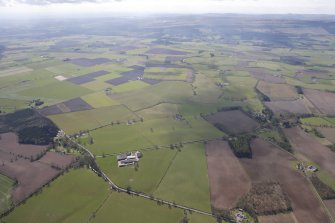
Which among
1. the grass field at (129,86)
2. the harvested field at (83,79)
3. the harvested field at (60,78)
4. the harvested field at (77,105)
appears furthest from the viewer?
the harvested field at (60,78)

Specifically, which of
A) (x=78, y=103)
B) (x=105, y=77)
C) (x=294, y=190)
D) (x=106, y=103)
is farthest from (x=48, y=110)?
(x=294, y=190)

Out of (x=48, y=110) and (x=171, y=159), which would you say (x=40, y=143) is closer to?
(x=48, y=110)

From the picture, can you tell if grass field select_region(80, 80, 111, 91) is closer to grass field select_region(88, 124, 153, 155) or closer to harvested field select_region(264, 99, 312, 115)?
grass field select_region(88, 124, 153, 155)

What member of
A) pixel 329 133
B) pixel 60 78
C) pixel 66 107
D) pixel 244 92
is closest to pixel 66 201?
pixel 66 107

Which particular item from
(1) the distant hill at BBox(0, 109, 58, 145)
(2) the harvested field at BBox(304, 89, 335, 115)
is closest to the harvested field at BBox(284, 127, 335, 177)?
(2) the harvested field at BBox(304, 89, 335, 115)

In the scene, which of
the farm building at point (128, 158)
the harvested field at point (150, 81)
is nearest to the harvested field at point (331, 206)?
the farm building at point (128, 158)

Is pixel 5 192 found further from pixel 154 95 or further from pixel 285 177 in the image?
pixel 154 95

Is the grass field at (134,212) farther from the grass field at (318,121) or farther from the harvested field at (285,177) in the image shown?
the grass field at (318,121)
